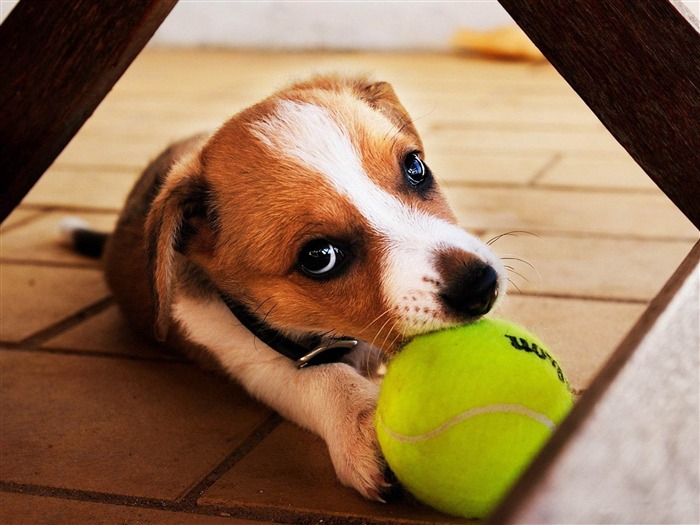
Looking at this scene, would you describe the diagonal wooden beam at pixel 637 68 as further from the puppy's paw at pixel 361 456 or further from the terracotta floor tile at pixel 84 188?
the terracotta floor tile at pixel 84 188

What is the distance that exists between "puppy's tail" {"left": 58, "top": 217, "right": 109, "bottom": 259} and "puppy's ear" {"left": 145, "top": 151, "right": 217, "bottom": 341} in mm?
1356

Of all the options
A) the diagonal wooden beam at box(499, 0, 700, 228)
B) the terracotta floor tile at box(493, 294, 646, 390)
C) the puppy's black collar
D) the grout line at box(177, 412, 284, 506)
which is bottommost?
the grout line at box(177, 412, 284, 506)

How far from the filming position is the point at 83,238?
3707 millimetres

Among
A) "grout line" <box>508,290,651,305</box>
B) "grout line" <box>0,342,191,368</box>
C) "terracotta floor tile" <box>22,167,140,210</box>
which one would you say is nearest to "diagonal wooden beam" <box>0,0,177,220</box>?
"grout line" <box>0,342,191,368</box>

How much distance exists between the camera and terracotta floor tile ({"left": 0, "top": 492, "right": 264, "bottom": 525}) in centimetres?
185

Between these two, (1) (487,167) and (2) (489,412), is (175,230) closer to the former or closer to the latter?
(2) (489,412)

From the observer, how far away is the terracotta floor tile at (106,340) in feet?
9.26

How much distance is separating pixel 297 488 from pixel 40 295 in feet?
5.56

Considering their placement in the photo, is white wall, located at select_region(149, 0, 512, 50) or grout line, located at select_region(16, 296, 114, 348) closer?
grout line, located at select_region(16, 296, 114, 348)

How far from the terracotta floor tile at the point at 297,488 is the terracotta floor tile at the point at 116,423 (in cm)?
9

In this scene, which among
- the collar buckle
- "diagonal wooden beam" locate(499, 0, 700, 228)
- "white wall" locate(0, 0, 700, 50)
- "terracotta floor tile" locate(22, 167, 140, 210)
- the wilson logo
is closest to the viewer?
"diagonal wooden beam" locate(499, 0, 700, 228)

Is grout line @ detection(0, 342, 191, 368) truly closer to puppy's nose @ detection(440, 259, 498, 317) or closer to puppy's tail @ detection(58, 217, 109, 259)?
puppy's tail @ detection(58, 217, 109, 259)

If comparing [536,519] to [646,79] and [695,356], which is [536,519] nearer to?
[695,356]

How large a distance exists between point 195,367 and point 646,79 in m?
1.57
